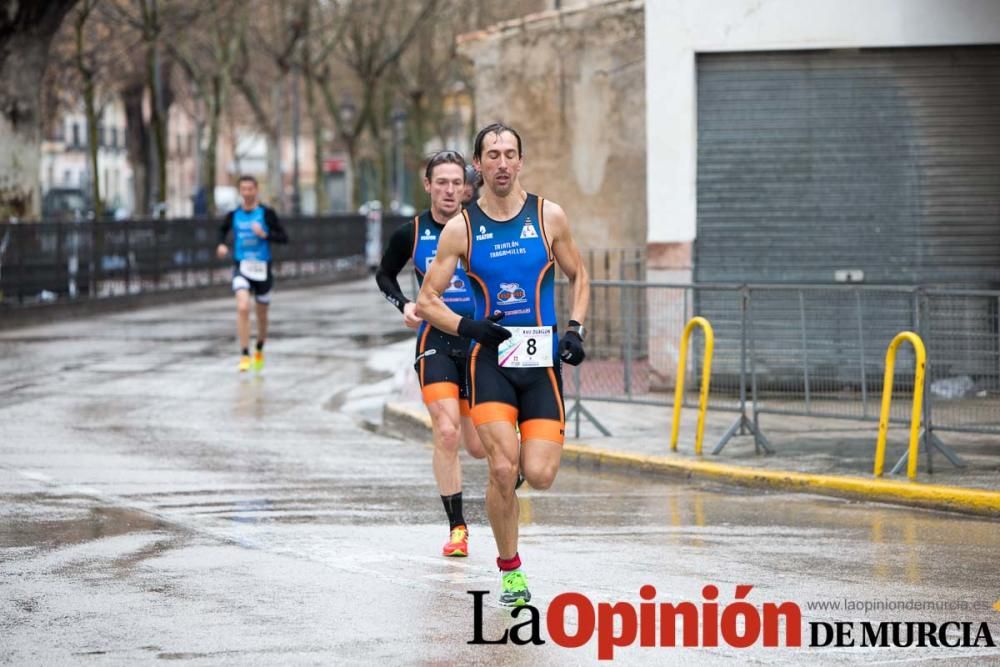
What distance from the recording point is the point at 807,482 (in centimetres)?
1305

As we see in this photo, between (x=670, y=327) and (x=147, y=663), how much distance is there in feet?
30.0

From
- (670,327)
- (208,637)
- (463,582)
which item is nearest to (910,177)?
(670,327)

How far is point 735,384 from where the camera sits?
15.4m

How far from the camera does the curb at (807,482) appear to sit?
477 inches

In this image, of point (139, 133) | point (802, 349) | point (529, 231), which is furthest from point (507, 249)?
point (139, 133)

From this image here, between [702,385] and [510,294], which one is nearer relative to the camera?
[510,294]

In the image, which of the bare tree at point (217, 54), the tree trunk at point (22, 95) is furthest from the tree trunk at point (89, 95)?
the tree trunk at point (22, 95)

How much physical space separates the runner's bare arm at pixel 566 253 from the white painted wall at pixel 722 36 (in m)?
9.78

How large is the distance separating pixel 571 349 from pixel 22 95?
2523 cm

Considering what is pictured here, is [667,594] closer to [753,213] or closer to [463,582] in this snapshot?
[463,582]

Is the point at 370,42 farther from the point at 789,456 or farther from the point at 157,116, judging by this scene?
the point at 789,456

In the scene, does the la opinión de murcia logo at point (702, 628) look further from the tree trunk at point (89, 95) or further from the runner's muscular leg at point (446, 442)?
the tree trunk at point (89, 95)

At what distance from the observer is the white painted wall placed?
59.5ft

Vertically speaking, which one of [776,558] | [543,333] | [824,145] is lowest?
[776,558]
